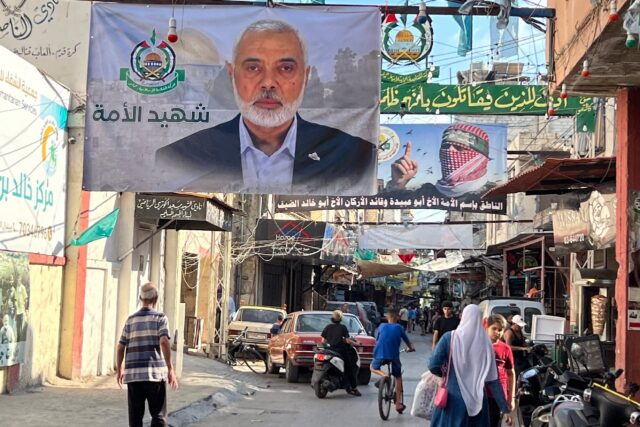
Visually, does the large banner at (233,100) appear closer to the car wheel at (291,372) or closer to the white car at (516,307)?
the car wheel at (291,372)

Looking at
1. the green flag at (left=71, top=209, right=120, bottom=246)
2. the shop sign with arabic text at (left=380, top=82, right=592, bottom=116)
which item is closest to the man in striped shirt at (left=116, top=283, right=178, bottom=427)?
the green flag at (left=71, top=209, right=120, bottom=246)

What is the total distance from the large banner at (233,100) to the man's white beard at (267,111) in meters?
0.01

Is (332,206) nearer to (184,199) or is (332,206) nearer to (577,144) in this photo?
(577,144)

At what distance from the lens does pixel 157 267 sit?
834 inches

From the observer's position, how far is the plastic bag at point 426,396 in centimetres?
785

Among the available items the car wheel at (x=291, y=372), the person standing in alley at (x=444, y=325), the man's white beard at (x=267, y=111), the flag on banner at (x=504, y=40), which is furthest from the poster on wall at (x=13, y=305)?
the flag on banner at (x=504, y=40)

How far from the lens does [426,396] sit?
7.88 m

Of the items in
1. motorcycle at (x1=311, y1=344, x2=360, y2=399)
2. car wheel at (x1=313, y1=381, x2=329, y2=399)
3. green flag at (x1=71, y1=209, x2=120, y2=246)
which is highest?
green flag at (x1=71, y1=209, x2=120, y2=246)

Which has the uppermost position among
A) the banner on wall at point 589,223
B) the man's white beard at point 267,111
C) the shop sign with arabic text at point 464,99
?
the shop sign with arabic text at point 464,99

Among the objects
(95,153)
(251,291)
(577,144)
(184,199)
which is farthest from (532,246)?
(95,153)

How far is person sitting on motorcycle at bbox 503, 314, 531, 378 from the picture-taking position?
13930mm

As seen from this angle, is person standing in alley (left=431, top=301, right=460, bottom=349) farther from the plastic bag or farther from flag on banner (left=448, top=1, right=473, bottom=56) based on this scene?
the plastic bag

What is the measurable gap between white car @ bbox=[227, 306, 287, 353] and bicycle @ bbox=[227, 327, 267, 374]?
0.24m

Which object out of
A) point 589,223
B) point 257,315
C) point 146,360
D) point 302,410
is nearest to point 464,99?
point 257,315
